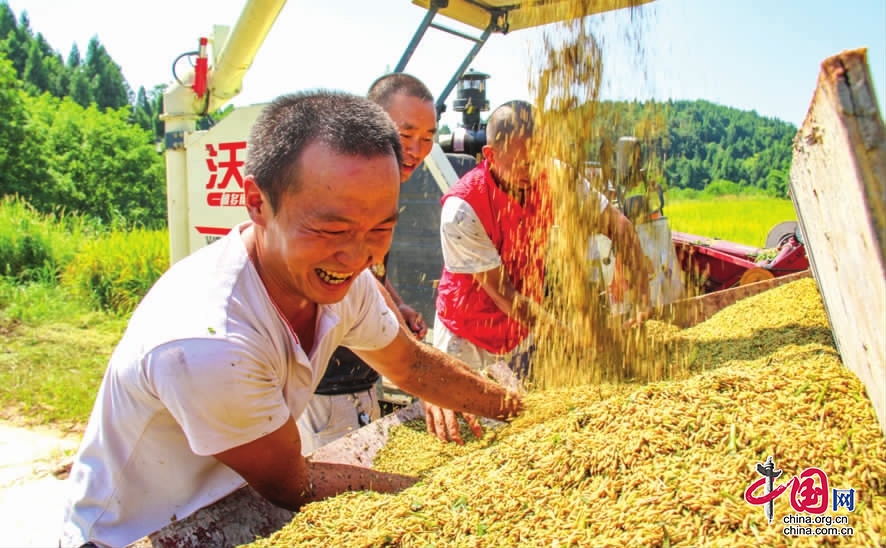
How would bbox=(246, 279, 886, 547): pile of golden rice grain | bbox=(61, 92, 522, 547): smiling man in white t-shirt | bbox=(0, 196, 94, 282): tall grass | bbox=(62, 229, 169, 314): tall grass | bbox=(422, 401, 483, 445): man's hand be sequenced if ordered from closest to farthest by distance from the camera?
1. bbox=(246, 279, 886, 547): pile of golden rice grain
2. bbox=(61, 92, 522, 547): smiling man in white t-shirt
3. bbox=(422, 401, 483, 445): man's hand
4. bbox=(62, 229, 169, 314): tall grass
5. bbox=(0, 196, 94, 282): tall grass

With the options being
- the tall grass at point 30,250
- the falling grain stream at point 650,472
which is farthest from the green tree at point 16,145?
the falling grain stream at point 650,472

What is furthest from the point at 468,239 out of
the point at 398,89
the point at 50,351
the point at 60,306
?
the point at 60,306

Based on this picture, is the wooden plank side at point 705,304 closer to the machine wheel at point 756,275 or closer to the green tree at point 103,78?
the machine wheel at point 756,275

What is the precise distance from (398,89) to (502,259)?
85 centimetres

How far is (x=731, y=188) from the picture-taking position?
17844mm

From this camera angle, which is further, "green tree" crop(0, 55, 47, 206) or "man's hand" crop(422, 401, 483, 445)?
"green tree" crop(0, 55, 47, 206)

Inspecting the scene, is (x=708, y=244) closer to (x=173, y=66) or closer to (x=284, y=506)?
(x=173, y=66)

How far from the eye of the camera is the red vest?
8.87 feet

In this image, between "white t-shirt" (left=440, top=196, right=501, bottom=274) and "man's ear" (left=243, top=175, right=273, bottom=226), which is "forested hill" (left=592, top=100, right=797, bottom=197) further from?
"man's ear" (left=243, top=175, right=273, bottom=226)

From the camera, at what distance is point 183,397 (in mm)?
1199

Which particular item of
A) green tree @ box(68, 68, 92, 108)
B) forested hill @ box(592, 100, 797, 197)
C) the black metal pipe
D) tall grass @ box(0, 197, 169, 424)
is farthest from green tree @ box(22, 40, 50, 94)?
the black metal pipe

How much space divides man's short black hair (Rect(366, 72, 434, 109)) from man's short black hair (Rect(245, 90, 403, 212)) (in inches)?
46.0

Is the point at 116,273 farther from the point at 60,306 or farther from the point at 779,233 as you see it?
the point at 779,233

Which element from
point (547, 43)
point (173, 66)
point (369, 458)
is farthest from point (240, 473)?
point (173, 66)
